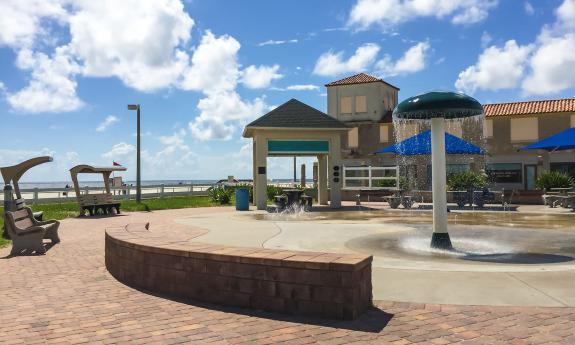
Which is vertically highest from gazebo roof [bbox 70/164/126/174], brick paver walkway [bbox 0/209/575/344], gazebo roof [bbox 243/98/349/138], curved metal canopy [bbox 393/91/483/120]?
gazebo roof [bbox 243/98/349/138]

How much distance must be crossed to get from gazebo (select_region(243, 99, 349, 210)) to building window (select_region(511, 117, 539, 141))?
20.5 metres

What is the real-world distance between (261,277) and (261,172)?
16685 mm

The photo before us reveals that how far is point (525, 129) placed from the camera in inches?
1427

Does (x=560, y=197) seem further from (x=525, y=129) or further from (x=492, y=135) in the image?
(x=492, y=135)

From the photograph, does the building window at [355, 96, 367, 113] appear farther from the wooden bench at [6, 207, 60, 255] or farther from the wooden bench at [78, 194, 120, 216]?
the wooden bench at [6, 207, 60, 255]

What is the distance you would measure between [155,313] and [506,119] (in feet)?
121

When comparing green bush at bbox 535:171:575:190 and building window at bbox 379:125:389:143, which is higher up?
building window at bbox 379:125:389:143

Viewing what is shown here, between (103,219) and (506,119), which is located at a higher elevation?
(506,119)

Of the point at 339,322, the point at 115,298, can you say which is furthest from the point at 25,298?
the point at 339,322

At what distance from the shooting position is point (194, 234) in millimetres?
11664

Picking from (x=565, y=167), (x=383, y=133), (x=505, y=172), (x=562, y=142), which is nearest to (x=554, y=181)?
(x=562, y=142)

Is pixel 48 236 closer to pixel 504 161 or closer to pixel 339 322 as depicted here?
pixel 339 322

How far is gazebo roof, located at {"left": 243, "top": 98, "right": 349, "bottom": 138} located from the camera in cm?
2162

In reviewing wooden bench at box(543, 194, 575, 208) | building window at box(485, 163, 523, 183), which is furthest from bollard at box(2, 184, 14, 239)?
building window at box(485, 163, 523, 183)
